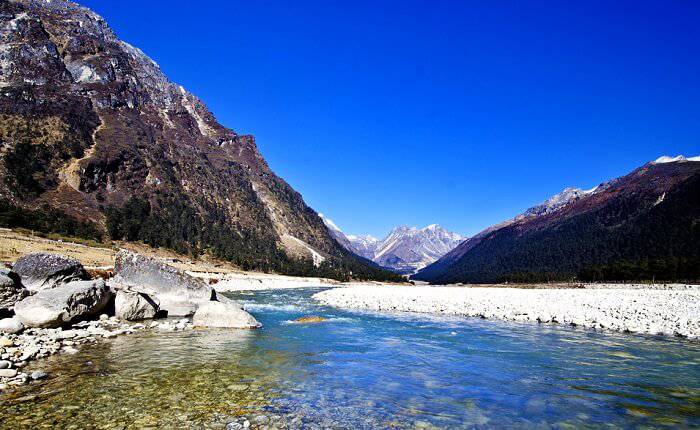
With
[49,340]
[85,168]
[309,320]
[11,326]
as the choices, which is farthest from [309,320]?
[85,168]

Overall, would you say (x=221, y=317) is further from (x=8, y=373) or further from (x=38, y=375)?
(x=8, y=373)

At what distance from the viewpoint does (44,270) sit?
21.9 metres

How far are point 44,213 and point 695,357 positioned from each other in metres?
123

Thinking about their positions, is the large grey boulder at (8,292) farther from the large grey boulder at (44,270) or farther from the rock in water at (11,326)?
the large grey boulder at (44,270)

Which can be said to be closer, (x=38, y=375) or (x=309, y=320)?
(x=38, y=375)

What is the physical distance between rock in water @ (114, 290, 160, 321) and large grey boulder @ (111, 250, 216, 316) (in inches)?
Result: 53.5

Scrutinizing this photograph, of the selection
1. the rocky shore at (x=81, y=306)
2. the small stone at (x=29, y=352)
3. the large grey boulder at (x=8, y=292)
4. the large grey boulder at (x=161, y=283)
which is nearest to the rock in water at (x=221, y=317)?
the rocky shore at (x=81, y=306)

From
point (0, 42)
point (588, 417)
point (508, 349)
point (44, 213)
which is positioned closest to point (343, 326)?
point (508, 349)

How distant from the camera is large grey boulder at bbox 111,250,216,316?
25781 millimetres

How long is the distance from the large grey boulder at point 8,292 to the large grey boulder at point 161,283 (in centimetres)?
597

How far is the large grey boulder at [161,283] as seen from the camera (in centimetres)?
2578

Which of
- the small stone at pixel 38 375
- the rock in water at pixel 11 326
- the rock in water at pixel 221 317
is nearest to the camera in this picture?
the small stone at pixel 38 375

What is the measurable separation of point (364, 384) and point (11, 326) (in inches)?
596

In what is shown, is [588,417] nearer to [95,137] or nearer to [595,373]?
[595,373]
